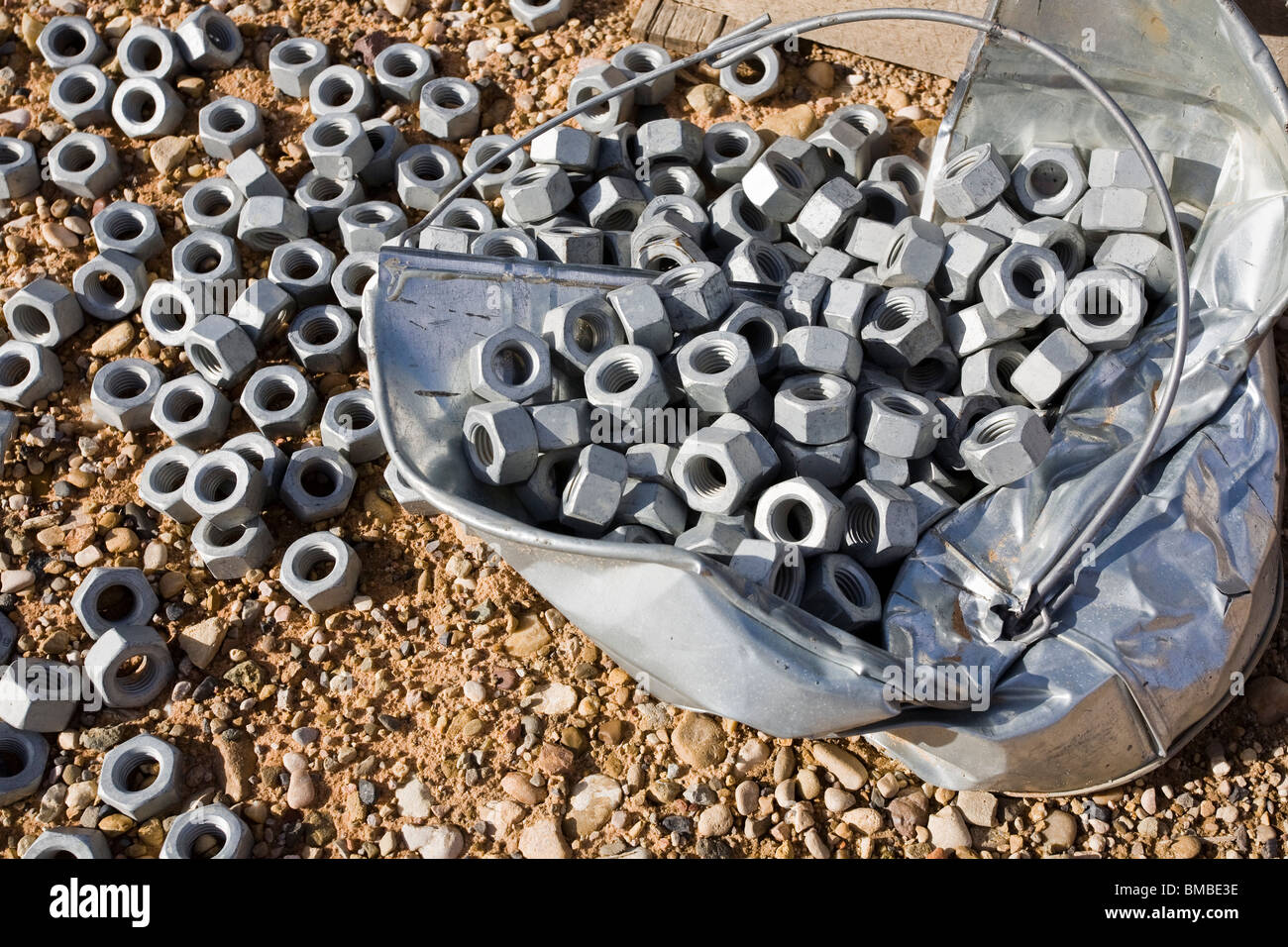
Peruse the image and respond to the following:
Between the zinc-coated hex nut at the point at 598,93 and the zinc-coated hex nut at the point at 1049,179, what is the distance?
1592 mm

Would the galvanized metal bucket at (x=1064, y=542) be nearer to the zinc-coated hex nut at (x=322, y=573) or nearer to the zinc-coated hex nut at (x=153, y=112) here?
the zinc-coated hex nut at (x=322, y=573)

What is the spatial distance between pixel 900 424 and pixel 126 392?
2780 mm

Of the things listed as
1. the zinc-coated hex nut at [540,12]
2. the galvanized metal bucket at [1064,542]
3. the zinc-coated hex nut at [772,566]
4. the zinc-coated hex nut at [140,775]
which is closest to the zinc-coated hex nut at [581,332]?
the galvanized metal bucket at [1064,542]

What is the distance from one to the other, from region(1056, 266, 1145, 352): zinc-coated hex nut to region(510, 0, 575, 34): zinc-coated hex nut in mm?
2687

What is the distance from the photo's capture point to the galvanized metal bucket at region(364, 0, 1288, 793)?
9.22ft

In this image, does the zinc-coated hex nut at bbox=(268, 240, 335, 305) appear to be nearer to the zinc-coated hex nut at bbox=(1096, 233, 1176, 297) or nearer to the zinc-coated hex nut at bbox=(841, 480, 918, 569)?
the zinc-coated hex nut at bbox=(841, 480, 918, 569)

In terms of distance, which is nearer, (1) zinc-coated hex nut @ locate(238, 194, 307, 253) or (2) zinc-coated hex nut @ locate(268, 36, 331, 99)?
(1) zinc-coated hex nut @ locate(238, 194, 307, 253)

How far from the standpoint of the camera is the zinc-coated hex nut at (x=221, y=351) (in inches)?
157

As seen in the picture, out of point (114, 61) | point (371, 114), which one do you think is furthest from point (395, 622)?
point (114, 61)

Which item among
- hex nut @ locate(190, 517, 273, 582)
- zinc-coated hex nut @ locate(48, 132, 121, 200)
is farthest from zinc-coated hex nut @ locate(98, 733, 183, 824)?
zinc-coated hex nut @ locate(48, 132, 121, 200)

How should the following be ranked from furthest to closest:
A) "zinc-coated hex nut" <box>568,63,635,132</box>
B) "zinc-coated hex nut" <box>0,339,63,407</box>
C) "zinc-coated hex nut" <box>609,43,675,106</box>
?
"zinc-coated hex nut" <box>609,43,675,106</box>, "zinc-coated hex nut" <box>568,63,635,132</box>, "zinc-coated hex nut" <box>0,339,63,407</box>

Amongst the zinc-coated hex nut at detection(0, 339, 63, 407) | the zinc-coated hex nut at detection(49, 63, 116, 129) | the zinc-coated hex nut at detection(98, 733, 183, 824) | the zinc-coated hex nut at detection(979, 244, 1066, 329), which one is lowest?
the zinc-coated hex nut at detection(98, 733, 183, 824)

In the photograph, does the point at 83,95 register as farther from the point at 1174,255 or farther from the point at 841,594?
the point at 1174,255

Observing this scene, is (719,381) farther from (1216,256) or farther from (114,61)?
(114,61)
